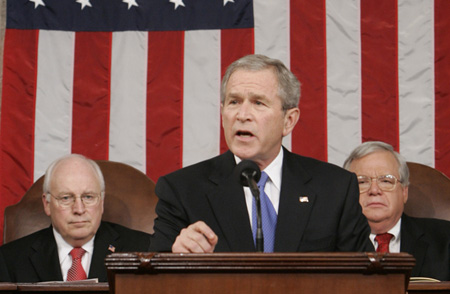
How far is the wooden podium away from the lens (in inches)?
72.6

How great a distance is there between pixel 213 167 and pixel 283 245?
1.63 feet

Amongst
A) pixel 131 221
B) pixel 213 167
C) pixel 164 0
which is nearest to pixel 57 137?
pixel 131 221

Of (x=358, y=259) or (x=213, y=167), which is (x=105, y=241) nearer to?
(x=213, y=167)

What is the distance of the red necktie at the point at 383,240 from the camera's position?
411cm

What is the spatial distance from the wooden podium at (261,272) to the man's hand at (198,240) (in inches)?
14.0

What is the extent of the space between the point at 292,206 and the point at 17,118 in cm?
278

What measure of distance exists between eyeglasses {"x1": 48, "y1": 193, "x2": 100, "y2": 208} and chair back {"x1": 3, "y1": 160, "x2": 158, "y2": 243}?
28 centimetres

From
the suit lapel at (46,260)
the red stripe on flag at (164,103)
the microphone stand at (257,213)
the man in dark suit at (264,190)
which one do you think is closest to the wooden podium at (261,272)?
the microphone stand at (257,213)

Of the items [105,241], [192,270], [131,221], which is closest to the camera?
[192,270]

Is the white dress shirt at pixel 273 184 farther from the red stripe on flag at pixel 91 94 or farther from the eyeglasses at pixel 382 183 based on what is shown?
the red stripe on flag at pixel 91 94

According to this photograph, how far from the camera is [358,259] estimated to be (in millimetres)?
1855

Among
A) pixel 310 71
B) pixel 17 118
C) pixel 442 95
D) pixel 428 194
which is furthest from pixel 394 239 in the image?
pixel 17 118

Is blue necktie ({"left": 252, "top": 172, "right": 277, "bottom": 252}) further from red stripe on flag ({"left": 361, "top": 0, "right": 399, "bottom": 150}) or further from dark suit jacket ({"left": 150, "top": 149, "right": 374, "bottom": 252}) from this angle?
red stripe on flag ({"left": 361, "top": 0, "right": 399, "bottom": 150})

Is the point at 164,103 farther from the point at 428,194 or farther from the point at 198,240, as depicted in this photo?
the point at 198,240
